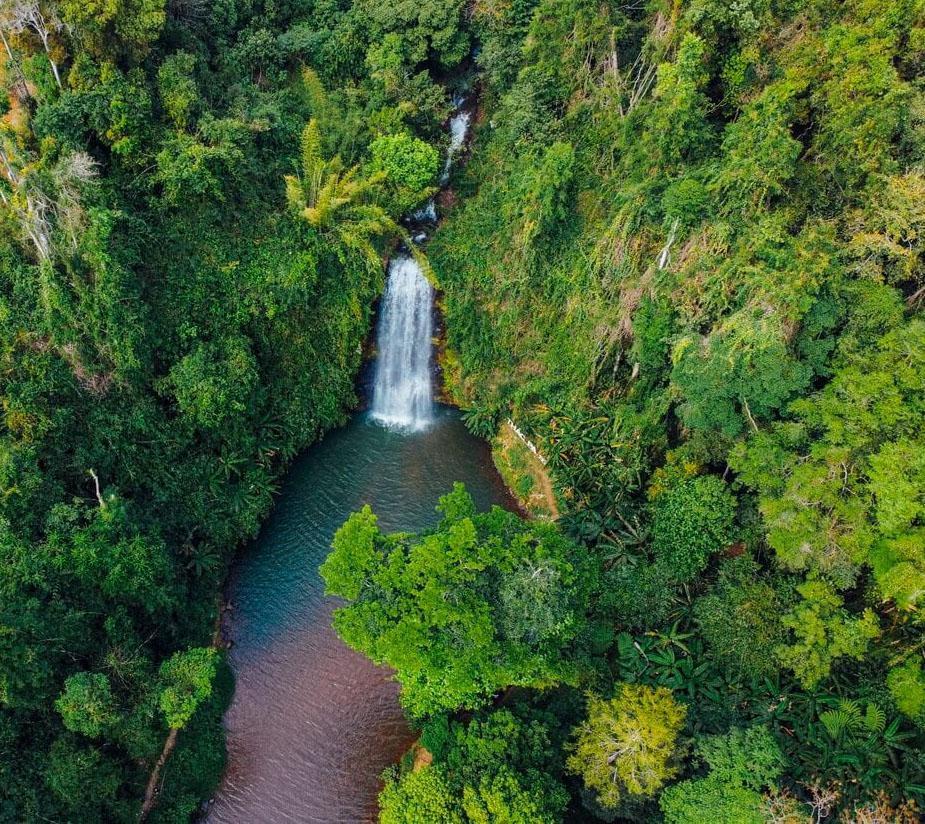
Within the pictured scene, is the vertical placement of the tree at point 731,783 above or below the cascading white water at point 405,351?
below

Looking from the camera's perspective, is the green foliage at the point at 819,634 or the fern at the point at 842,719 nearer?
the green foliage at the point at 819,634

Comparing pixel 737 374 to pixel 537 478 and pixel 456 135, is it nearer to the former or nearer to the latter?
pixel 537 478

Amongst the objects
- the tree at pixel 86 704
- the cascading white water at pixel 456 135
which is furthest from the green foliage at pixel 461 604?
the cascading white water at pixel 456 135

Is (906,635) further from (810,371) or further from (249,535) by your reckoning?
(249,535)

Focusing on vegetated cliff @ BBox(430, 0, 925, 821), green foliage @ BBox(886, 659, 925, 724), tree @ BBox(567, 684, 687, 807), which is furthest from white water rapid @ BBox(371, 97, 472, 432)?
green foliage @ BBox(886, 659, 925, 724)

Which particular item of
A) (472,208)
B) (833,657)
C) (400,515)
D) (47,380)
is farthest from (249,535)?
(833,657)

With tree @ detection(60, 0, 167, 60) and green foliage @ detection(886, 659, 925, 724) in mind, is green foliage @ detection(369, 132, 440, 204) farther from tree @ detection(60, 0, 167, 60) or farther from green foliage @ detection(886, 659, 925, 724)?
green foliage @ detection(886, 659, 925, 724)

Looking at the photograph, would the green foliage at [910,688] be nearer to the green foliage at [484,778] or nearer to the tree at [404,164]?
the green foliage at [484,778]
